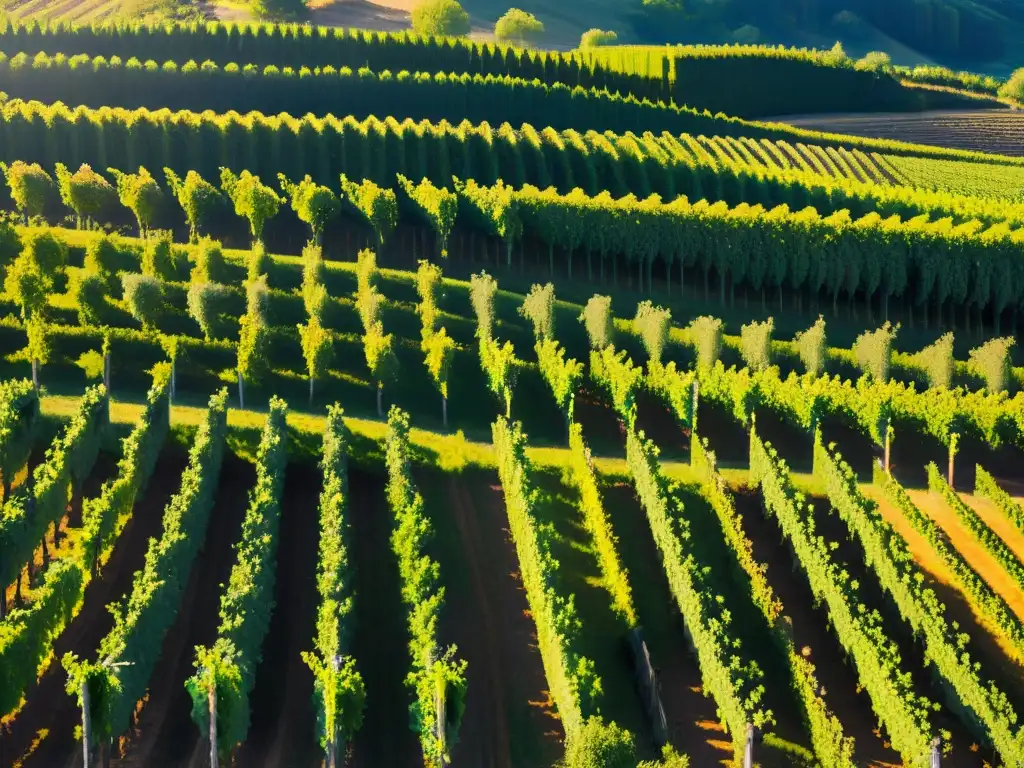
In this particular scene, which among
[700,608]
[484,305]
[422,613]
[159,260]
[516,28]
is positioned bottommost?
[700,608]

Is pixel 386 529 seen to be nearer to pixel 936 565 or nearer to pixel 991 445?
pixel 936 565

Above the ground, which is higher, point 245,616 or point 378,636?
point 245,616

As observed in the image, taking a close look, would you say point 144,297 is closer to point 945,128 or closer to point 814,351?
point 814,351

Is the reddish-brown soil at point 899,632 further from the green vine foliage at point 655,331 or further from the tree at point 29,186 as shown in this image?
the tree at point 29,186

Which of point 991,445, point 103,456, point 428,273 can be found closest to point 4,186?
point 428,273

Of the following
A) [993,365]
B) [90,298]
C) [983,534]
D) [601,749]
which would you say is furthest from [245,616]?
A: [993,365]

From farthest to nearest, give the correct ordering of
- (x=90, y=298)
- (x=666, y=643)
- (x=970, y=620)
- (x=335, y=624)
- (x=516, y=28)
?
(x=516, y=28)
(x=90, y=298)
(x=970, y=620)
(x=666, y=643)
(x=335, y=624)
